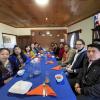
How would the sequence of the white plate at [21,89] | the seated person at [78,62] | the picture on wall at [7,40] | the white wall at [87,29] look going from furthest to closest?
the picture on wall at [7,40], the white wall at [87,29], the seated person at [78,62], the white plate at [21,89]

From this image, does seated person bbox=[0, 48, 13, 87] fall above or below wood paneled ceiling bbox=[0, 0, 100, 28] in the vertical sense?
below

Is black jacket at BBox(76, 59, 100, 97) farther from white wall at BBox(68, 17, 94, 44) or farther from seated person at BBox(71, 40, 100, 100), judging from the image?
white wall at BBox(68, 17, 94, 44)

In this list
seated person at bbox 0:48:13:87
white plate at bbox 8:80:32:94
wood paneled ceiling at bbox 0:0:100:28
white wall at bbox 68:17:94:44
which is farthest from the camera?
Answer: white wall at bbox 68:17:94:44

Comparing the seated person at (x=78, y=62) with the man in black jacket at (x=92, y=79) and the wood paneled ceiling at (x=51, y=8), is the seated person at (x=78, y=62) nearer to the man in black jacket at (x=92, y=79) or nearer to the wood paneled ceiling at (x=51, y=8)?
the man in black jacket at (x=92, y=79)

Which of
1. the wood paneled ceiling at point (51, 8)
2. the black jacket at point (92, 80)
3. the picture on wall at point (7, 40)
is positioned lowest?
the black jacket at point (92, 80)

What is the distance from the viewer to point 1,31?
615 centimetres

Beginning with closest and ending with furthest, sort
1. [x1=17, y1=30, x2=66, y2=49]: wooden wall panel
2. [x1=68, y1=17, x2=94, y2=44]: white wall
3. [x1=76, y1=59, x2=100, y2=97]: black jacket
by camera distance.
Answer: [x1=76, y1=59, x2=100, y2=97]: black jacket, [x1=68, y1=17, x2=94, y2=44]: white wall, [x1=17, y1=30, x2=66, y2=49]: wooden wall panel

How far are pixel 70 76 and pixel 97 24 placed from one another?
6.53ft

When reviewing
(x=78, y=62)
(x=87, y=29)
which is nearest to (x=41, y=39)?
(x=87, y=29)

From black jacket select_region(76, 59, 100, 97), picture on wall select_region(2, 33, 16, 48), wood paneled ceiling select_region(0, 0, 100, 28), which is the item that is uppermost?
wood paneled ceiling select_region(0, 0, 100, 28)

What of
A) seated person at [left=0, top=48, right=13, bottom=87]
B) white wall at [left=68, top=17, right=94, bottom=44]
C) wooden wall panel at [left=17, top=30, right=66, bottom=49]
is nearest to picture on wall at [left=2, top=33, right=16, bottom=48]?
wooden wall panel at [left=17, top=30, right=66, bottom=49]

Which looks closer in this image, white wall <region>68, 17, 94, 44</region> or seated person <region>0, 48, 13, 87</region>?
seated person <region>0, 48, 13, 87</region>

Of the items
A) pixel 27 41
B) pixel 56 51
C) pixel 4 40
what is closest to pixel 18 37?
pixel 27 41

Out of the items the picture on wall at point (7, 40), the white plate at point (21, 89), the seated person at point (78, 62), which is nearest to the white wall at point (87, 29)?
the seated person at point (78, 62)
